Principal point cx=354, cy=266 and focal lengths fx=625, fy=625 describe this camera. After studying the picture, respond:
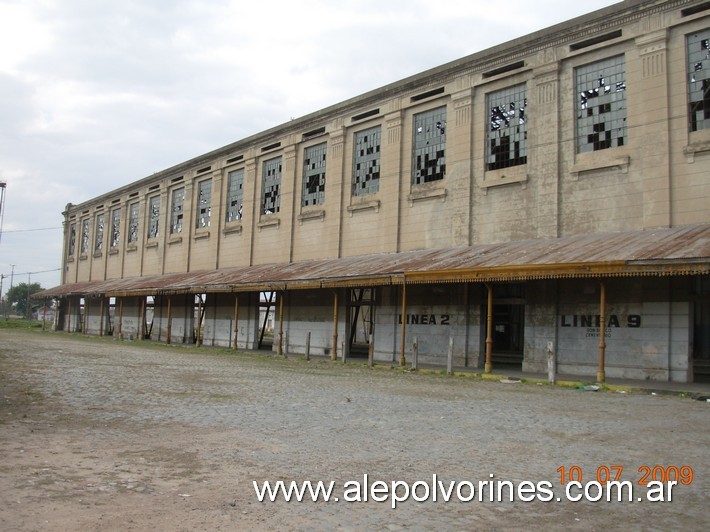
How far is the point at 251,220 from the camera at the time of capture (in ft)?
108

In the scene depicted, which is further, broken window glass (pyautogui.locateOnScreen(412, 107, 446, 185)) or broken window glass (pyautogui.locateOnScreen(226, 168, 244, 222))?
broken window glass (pyautogui.locateOnScreen(226, 168, 244, 222))

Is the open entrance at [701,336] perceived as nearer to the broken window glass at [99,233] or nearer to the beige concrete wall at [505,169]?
the beige concrete wall at [505,169]

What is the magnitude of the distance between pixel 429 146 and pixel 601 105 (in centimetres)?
683

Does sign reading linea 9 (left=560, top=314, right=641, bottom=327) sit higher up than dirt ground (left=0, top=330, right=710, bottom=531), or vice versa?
sign reading linea 9 (left=560, top=314, right=641, bottom=327)

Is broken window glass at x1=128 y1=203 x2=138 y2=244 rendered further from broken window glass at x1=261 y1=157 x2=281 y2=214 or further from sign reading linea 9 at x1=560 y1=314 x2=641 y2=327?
sign reading linea 9 at x1=560 y1=314 x2=641 y2=327

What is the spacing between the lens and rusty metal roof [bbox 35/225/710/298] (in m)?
14.2

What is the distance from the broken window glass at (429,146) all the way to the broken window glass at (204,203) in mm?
16316

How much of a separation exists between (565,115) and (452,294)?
6.87m

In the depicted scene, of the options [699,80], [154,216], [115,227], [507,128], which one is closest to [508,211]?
[507,128]

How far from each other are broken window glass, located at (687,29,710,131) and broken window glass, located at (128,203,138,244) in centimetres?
3716

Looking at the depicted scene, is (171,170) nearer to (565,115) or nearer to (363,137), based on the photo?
(363,137)

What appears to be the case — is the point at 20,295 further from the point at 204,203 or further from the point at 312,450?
the point at 312,450

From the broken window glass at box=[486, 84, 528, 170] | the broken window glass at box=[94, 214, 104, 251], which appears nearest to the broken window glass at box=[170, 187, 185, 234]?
the broken window glass at box=[94, 214, 104, 251]

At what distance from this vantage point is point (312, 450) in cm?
689
